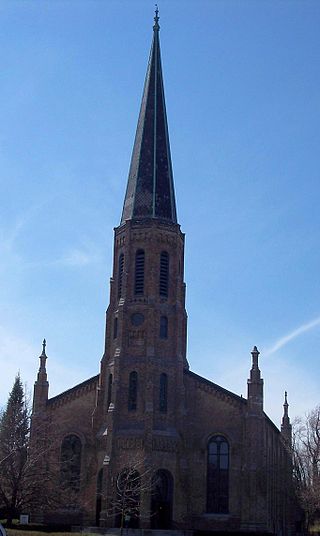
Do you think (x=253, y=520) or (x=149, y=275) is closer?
(x=253, y=520)

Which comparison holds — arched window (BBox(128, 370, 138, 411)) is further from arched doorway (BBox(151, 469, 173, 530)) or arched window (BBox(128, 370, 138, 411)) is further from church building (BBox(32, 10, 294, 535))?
arched doorway (BBox(151, 469, 173, 530))

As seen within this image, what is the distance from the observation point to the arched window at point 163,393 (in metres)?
51.8

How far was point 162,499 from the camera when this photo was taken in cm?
4988

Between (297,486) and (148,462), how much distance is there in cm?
2796

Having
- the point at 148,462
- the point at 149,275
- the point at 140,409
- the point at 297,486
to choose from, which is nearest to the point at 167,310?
the point at 149,275

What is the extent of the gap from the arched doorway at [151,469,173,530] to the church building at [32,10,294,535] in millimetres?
65

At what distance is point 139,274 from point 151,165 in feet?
28.1

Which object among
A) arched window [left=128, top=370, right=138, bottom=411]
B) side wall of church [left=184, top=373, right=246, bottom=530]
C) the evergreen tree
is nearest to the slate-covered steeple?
arched window [left=128, top=370, right=138, bottom=411]

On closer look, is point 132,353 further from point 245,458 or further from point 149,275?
point 245,458

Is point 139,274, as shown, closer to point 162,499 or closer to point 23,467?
point 162,499

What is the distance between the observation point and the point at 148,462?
49031mm

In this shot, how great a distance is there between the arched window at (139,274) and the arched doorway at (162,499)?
12.3 metres

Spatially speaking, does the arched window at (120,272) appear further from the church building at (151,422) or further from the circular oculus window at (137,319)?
the circular oculus window at (137,319)

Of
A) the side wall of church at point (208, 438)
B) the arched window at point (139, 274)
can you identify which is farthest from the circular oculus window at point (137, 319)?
the side wall of church at point (208, 438)
